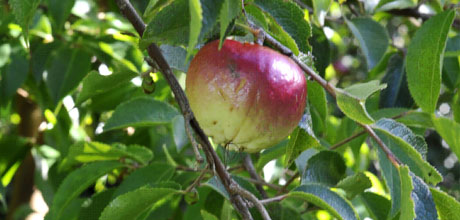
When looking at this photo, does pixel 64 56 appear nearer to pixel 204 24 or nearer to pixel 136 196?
pixel 136 196

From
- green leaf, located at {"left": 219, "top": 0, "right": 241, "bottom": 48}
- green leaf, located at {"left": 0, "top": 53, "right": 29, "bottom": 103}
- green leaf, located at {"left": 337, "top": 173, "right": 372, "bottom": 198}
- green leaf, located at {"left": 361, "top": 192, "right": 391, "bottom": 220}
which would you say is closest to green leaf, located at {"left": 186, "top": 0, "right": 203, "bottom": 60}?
green leaf, located at {"left": 219, "top": 0, "right": 241, "bottom": 48}

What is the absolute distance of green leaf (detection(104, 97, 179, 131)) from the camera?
101 centimetres

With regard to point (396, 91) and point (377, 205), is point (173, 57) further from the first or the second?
point (396, 91)

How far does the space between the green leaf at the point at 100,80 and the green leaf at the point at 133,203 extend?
0.49ft

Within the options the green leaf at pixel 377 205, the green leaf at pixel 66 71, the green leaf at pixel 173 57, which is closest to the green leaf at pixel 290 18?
the green leaf at pixel 173 57

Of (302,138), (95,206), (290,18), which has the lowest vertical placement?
(95,206)

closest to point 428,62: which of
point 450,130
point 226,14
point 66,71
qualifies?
point 450,130

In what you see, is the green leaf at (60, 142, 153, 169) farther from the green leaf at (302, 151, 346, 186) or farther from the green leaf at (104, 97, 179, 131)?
the green leaf at (302, 151, 346, 186)

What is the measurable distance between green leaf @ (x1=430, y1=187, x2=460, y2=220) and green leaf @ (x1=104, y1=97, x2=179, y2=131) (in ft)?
1.59

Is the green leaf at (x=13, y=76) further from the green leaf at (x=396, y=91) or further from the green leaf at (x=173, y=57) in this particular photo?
the green leaf at (x=396, y=91)

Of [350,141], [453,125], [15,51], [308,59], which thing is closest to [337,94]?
[308,59]

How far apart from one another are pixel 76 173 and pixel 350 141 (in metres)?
0.47

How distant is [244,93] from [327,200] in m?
0.23

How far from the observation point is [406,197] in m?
0.63
